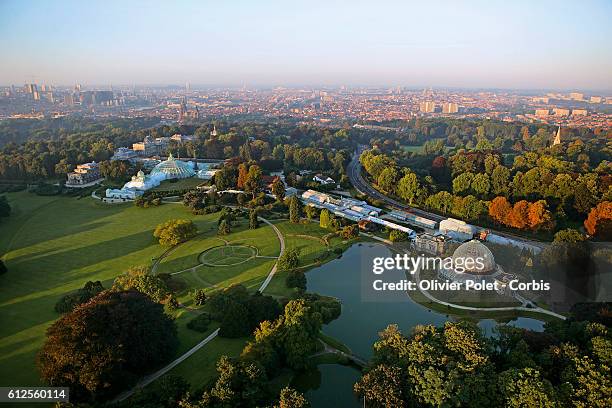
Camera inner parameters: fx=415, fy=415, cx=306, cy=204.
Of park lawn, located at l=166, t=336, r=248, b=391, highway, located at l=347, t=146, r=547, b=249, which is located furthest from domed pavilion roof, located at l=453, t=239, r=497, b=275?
park lawn, located at l=166, t=336, r=248, b=391

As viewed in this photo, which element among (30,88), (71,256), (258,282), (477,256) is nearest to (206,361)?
(258,282)

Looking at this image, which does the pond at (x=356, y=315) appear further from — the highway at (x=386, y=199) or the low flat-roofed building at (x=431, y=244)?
the highway at (x=386, y=199)

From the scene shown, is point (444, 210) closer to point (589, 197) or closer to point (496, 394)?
point (589, 197)

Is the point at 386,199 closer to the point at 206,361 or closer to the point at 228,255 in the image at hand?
the point at 228,255

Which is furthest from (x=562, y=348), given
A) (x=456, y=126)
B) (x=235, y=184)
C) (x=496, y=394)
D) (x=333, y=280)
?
(x=456, y=126)

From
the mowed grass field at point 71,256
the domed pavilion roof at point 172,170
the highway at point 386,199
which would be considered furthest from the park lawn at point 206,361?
the domed pavilion roof at point 172,170
